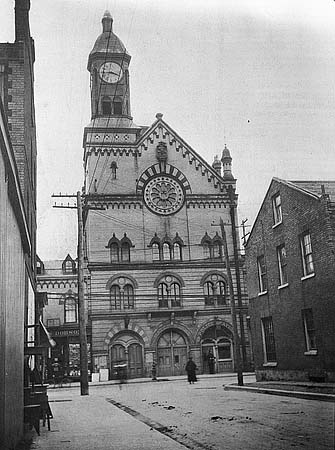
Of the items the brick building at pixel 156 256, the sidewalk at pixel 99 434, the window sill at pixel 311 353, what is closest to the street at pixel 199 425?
the sidewalk at pixel 99 434

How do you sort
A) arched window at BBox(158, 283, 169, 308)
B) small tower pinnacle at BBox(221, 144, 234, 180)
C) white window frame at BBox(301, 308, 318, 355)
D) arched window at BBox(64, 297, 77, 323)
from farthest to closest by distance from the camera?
1. small tower pinnacle at BBox(221, 144, 234, 180)
2. arched window at BBox(64, 297, 77, 323)
3. arched window at BBox(158, 283, 169, 308)
4. white window frame at BBox(301, 308, 318, 355)

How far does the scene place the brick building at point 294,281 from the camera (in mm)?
19562

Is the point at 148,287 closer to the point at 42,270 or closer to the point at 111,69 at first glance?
the point at 42,270

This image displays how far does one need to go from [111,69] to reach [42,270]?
30.2 m

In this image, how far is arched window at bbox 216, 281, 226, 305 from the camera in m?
41.5

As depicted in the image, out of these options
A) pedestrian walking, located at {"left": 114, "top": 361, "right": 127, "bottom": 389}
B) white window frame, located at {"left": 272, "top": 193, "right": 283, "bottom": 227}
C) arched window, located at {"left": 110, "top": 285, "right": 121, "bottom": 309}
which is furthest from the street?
arched window, located at {"left": 110, "top": 285, "right": 121, "bottom": 309}

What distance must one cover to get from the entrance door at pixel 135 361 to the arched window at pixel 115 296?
8.90 feet

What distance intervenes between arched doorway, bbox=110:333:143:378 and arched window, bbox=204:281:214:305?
5.33 metres

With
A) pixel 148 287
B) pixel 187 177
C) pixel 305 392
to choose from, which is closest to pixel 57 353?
pixel 148 287

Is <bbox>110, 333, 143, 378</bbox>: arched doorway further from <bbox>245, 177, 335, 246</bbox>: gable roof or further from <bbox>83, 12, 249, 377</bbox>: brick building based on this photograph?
<bbox>245, 177, 335, 246</bbox>: gable roof

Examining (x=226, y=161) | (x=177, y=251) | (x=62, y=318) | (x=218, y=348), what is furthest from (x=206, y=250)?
(x=62, y=318)

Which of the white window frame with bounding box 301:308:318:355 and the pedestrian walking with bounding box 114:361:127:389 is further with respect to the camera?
the pedestrian walking with bounding box 114:361:127:389

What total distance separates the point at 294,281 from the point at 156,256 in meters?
20.4

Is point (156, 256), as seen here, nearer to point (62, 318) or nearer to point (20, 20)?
point (62, 318)
